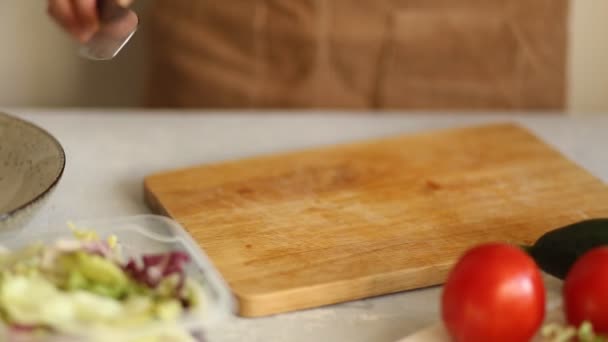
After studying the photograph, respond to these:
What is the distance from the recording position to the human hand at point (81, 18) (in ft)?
3.10

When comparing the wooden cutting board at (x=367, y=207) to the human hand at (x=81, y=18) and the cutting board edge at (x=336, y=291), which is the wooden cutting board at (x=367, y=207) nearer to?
the cutting board edge at (x=336, y=291)

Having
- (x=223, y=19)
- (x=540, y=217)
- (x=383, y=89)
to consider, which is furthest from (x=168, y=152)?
(x=540, y=217)

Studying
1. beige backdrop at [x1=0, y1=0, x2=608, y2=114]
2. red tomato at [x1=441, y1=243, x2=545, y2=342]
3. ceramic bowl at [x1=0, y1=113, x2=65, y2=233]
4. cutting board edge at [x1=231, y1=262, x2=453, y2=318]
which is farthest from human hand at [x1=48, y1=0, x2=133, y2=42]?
beige backdrop at [x1=0, y1=0, x2=608, y2=114]

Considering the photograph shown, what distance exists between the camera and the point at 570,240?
90 centimetres

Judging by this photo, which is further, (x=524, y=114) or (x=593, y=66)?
(x=593, y=66)

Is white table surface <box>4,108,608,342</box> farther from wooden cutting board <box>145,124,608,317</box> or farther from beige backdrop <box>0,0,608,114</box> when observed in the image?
beige backdrop <box>0,0,608,114</box>

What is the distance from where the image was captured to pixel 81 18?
952mm

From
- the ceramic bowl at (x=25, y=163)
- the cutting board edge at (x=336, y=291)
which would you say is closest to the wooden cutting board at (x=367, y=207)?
the cutting board edge at (x=336, y=291)

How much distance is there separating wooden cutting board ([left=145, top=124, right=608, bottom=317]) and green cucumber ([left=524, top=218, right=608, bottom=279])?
9 centimetres

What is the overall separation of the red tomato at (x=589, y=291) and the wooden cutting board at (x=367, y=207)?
0.52 ft

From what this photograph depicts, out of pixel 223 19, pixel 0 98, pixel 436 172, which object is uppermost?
pixel 223 19

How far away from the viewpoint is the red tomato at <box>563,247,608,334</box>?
776 millimetres

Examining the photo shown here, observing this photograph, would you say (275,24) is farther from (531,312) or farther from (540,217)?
(531,312)

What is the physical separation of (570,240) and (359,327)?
0.71 feet
